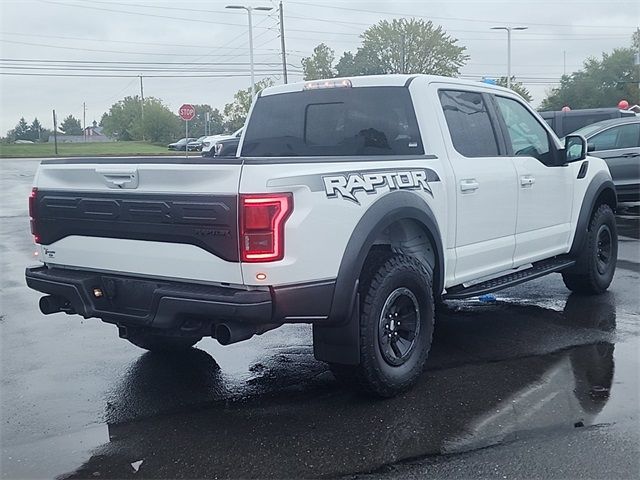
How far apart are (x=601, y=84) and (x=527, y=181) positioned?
59.5 metres

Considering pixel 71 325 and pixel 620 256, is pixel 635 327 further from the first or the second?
pixel 71 325

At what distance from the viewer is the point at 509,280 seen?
19.0 feet

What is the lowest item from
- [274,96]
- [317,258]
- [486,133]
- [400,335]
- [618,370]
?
[618,370]

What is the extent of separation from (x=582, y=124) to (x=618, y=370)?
13.2 metres

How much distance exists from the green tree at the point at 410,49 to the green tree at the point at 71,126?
8939cm

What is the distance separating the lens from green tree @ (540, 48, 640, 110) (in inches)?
2271

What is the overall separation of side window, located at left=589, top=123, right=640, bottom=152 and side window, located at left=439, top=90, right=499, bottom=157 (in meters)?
7.97

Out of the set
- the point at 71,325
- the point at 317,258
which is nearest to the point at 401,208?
the point at 317,258

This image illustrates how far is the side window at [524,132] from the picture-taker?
240 inches

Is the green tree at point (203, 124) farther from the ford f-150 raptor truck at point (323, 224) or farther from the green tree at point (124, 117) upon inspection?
the ford f-150 raptor truck at point (323, 224)

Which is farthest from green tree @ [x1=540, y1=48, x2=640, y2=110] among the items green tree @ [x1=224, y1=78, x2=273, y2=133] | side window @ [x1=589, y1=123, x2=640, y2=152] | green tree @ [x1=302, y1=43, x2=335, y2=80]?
side window @ [x1=589, y1=123, x2=640, y2=152]

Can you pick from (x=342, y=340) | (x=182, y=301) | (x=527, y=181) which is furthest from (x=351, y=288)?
(x=527, y=181)

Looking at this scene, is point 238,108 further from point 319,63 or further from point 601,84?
point 601,84

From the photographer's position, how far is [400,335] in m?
4.68
